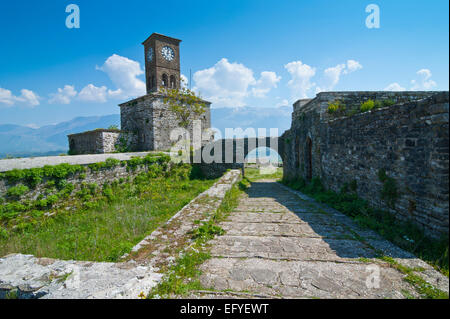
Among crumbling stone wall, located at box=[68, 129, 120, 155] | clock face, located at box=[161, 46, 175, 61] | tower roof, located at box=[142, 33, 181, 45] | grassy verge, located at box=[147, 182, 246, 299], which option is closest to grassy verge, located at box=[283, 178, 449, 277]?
grassy verge, located at box=[147, 182, 246, 299]

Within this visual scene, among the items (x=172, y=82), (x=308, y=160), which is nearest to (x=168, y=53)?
(x=172, y=82)

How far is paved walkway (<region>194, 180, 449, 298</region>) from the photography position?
262cm

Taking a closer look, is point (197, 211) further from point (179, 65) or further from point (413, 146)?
point (179, 65)

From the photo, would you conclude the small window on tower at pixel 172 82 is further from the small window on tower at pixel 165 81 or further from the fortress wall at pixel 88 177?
the fortress wall at pixel 88 177

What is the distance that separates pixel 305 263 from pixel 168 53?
28.7 metres

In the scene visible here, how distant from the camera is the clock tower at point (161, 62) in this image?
2511 cm

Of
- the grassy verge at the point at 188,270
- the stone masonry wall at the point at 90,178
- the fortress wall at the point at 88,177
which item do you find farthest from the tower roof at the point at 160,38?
the grassy verge at the point at 188,270

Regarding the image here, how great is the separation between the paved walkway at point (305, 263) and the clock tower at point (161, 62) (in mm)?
24312

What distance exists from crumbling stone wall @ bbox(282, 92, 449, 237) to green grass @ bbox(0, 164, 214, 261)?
19.6ft

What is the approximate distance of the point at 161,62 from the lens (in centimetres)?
2547

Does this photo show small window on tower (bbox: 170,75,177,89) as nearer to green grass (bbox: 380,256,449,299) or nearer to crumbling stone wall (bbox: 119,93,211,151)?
crumbling stone wall (bbox: 119,93,211,151)

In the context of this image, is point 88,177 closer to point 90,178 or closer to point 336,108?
point 90,178
